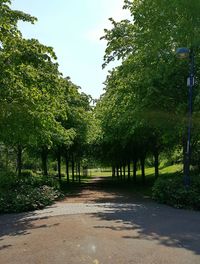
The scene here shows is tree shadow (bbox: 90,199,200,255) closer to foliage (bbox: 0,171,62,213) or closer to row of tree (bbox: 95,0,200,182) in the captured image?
→ foliage (bbox: 0,171,62,213)

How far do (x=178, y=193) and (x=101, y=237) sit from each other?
23.2 feet

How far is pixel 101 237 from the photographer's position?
9406 millimetres

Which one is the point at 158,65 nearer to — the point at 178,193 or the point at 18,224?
the point at 178,193

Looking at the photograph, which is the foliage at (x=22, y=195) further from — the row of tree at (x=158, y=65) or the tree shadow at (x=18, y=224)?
the row of tree at (x=158, y=65)

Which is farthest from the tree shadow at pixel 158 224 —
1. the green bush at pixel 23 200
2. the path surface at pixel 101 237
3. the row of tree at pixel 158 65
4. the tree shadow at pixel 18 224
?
the row of tree at pixel 158 65

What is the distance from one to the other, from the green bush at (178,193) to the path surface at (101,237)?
132 cm

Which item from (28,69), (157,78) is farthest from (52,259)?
(157,78)

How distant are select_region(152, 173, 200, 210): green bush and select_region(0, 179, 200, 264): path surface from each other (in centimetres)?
132

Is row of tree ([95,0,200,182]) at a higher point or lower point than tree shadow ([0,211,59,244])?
higher

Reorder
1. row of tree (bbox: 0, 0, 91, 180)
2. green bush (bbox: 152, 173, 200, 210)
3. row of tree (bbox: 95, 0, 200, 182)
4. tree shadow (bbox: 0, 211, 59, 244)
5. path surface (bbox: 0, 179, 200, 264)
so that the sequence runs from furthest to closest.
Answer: row of tree (bbox: 95, 0, 200, 182) < green bush (bbox: 152, 173, 200, 210) < row of tree (bbox: 0, 0, 91, 180) < tree shadow (bbox: 0, 211, 59, 244) < path surface (bbox: 0, 179, 200, 264)

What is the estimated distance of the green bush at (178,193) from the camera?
1532 cm

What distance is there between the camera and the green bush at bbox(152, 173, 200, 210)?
15.3 metres

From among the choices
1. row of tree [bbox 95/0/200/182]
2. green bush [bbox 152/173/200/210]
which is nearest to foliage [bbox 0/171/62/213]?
green bush [bbox 152/173/200/210]

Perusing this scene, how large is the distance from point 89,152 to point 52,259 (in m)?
32.8
